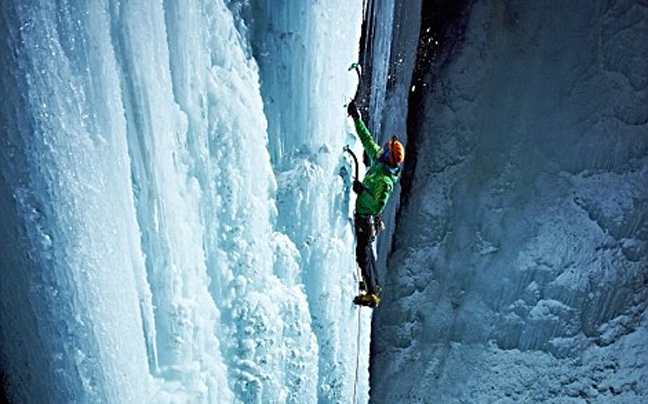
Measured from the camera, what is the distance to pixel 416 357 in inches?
206

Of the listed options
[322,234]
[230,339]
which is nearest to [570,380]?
[322,234]

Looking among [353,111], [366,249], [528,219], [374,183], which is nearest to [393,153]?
[374,183]

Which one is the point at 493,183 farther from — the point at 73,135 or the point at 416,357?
the point at 73,135

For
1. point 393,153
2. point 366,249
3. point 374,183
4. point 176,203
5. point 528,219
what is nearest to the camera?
point 176,203

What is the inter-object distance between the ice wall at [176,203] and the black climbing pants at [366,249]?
0.09 metres

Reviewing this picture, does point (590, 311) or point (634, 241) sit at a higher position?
point (634, 241)

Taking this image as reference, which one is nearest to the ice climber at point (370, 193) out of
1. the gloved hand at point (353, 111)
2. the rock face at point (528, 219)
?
the gloved hand at point (353, 111)

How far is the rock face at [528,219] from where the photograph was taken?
14.0ft

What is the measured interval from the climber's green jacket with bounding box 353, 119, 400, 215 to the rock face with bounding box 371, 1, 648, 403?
2011 millimetres

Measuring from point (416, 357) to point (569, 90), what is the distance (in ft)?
9.98

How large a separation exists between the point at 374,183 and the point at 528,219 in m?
2.23

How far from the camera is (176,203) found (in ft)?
7.35

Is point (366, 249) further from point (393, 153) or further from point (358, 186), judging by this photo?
point (393, 153)

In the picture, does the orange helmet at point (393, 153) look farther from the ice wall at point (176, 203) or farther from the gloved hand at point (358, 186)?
the ice wall at point (176, 203)
